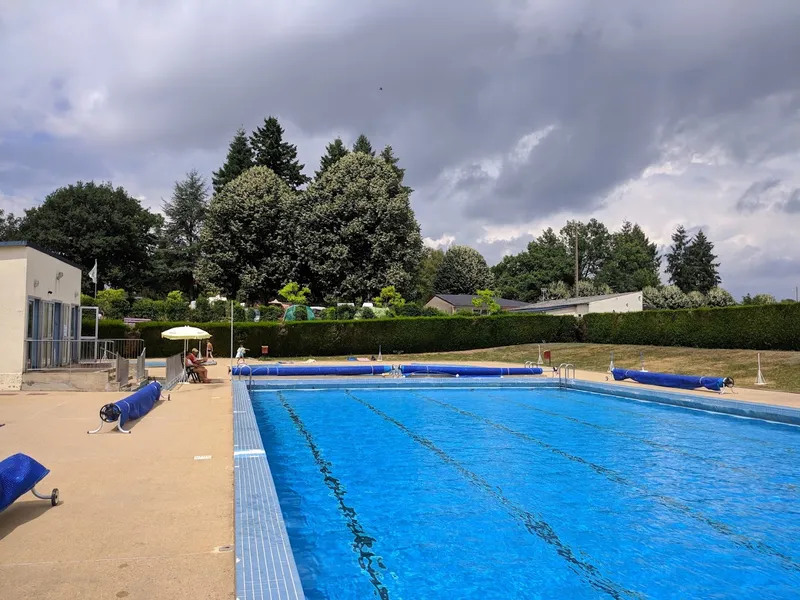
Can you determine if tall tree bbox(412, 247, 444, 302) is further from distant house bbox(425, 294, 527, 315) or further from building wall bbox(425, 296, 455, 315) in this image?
distant house bbox(425, 294, 527, 315)

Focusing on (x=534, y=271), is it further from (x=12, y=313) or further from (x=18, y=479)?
(x=18, y=479)

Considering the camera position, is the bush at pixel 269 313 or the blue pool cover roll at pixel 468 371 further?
the bush at pixel 269 313

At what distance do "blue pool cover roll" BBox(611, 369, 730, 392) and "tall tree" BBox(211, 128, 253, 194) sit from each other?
147ft

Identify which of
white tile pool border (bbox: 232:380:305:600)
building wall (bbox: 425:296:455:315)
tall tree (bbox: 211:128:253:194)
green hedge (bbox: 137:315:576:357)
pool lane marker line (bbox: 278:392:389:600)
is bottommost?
pool lane marker line (bbox: 278:392:389:600)

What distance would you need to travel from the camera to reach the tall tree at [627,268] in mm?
73750

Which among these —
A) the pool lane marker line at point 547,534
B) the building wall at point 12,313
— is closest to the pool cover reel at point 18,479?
the pool lane marker line at point 547,534

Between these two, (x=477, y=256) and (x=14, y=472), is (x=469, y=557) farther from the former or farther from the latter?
(x=477, y=256)

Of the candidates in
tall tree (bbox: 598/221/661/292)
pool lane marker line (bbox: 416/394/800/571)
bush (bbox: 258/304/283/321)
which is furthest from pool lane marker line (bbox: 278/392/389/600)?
tall tree (bbox: 598/221/661/292)

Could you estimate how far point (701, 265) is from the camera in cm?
7856

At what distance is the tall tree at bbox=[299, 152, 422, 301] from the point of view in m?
44.7

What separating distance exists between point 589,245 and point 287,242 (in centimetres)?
4662

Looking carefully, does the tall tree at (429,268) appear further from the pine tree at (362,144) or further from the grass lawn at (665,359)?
the grass lawn at (665,359)

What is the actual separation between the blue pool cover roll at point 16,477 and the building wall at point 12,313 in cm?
1201

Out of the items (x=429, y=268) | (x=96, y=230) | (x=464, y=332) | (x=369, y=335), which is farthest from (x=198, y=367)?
(x=429, y=268)
